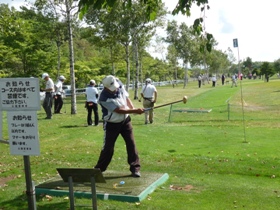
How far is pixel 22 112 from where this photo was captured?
5223 millimetres

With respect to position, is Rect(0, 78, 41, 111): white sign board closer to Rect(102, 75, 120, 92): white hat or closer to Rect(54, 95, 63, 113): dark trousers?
Rect(102, 75, 120, 92): white hat

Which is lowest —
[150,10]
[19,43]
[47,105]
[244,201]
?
[244,201]

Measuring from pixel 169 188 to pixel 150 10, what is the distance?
335cm

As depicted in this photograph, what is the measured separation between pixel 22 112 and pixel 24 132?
26cm

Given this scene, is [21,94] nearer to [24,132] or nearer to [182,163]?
[24,132]

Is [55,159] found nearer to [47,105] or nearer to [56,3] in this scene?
[47,105]

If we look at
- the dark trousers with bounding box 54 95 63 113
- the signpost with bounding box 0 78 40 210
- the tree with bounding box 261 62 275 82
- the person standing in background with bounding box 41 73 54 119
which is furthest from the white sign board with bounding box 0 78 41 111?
the tree with bounding box 261 62 275 82

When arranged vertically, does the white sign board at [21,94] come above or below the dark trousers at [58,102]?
above

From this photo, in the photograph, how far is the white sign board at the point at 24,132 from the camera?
17.0 feet

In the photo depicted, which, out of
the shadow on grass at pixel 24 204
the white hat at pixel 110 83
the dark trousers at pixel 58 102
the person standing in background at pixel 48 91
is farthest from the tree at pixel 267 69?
the shadow on grass at pixel 24 204

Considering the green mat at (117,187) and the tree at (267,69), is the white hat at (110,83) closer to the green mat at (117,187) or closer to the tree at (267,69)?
the green mat at (117,187)

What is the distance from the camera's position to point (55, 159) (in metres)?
10.7

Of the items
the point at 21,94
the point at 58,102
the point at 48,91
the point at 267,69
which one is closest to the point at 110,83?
the point at 21,94

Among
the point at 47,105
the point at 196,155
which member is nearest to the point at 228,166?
the point at 196,155
